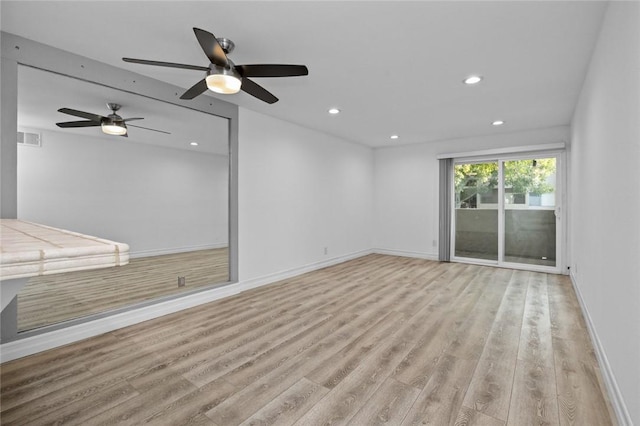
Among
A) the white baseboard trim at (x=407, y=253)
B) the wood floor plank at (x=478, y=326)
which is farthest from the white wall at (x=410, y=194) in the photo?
the wood floor plank at (x=478, y=326)

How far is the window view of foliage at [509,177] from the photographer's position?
4.81 metres

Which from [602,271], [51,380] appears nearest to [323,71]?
[602,271]

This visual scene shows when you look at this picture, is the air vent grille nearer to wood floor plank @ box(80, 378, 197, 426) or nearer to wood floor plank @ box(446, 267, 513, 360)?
wood floor plank @ box(80, 378, 197, 426)

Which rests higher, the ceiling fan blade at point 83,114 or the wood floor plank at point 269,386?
the ceiling fan blade at point 83,114

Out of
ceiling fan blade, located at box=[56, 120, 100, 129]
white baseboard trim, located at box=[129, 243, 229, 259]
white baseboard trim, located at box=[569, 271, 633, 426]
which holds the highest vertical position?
ceiling fan blade, located at box=[56, 120, 100, 129]

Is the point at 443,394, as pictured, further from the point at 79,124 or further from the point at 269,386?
the point at 79,124

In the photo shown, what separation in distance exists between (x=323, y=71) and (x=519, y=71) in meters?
1.93

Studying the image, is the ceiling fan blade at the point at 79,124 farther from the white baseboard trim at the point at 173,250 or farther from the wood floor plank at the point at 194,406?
the wood floor plank at the point at 194,406

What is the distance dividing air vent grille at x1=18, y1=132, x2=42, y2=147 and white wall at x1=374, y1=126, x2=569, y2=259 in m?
5.66

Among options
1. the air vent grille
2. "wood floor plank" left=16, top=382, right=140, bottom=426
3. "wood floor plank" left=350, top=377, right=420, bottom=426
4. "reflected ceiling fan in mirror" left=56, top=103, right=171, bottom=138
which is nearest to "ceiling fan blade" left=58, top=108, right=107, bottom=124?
"reflected ceiling fan in mirror" left=56, top=103, right=171, bottom=138

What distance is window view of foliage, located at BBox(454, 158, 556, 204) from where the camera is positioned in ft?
15.8

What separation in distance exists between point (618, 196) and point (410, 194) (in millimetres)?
4591

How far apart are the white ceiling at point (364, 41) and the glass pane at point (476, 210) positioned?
1.93 m

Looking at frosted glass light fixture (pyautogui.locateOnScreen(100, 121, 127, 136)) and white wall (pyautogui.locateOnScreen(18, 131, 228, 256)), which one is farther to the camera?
frosted glass light fixture (pyautogui.locateOnScreen(100, 121, 127, 136))
